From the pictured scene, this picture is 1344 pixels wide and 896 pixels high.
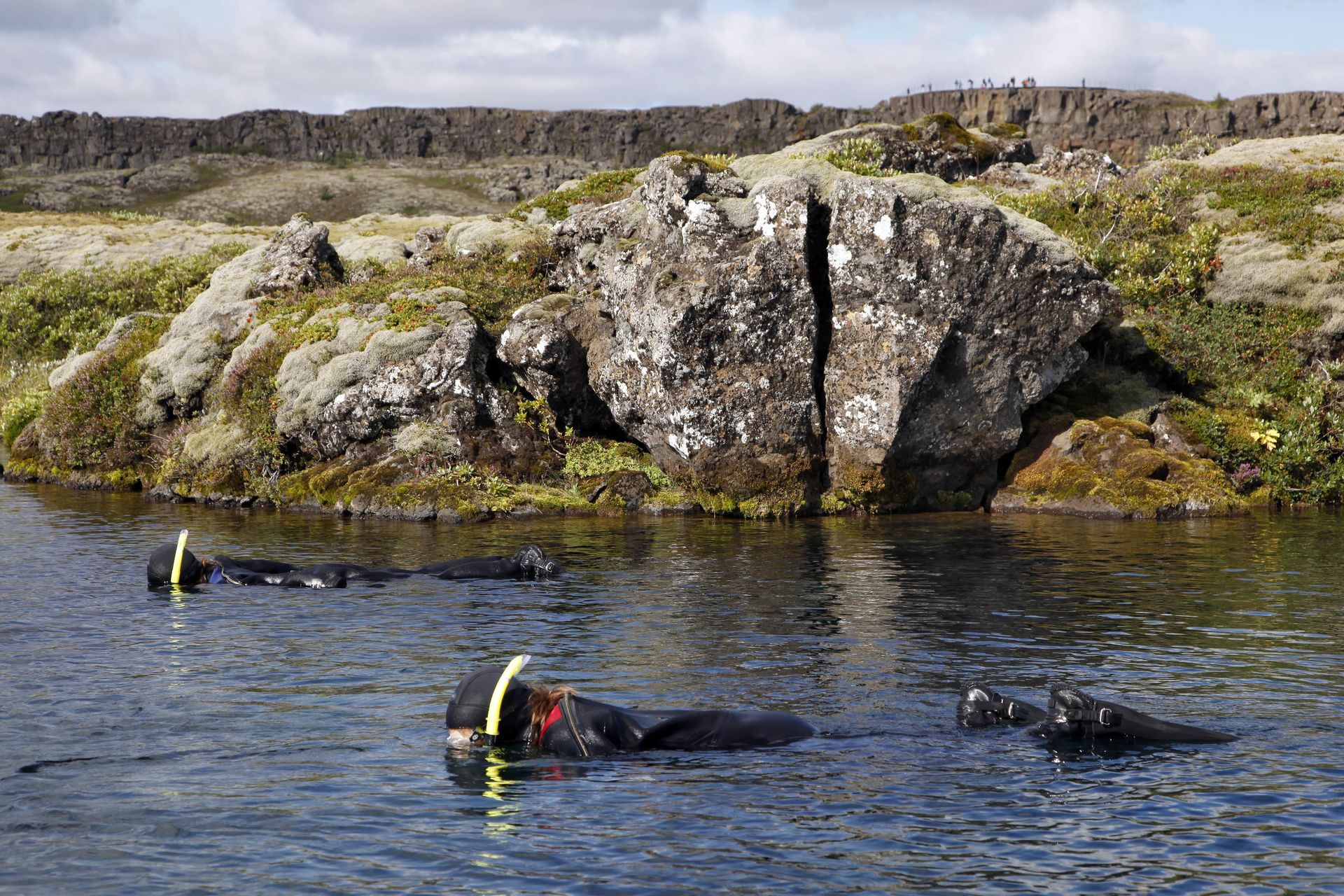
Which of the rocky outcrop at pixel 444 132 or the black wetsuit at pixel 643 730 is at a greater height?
the rocky outcrop at pixel 444 132

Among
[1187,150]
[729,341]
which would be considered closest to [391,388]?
[729,341]

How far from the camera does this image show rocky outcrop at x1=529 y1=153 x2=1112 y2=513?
29859mm

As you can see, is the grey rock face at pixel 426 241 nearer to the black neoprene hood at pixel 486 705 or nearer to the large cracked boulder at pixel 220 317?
the large cracked boulder at pixel 220 317

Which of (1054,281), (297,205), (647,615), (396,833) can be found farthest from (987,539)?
(297,205)

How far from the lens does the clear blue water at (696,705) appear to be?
9.66 meters

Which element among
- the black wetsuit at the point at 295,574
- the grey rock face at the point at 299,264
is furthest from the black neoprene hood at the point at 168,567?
the grey rock face at the point at 299,264

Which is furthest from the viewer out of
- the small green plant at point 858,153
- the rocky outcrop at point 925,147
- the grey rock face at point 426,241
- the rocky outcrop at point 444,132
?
the rocky outcrop at point 444,132

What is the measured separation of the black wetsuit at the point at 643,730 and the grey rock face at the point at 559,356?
2123 centimetres

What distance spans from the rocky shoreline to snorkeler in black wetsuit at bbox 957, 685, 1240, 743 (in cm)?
1703

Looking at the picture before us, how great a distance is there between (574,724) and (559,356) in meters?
21.6

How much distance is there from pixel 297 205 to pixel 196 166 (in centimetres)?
3057

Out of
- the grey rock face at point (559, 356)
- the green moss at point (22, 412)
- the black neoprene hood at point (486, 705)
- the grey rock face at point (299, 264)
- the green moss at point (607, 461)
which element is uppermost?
the grey rock face at point (299, 264)

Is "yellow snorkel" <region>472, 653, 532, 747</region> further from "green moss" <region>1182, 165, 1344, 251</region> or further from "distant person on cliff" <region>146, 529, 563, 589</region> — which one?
"green moss" <region>1182, 165, 1344, 251</region>

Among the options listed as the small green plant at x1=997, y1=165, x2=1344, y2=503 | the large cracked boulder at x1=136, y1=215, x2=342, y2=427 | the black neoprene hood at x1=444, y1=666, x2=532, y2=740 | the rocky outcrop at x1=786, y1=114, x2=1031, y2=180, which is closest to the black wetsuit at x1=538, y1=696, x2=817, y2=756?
the black neoprene hood at x1=444, y1=666, x2=532, y2=740
